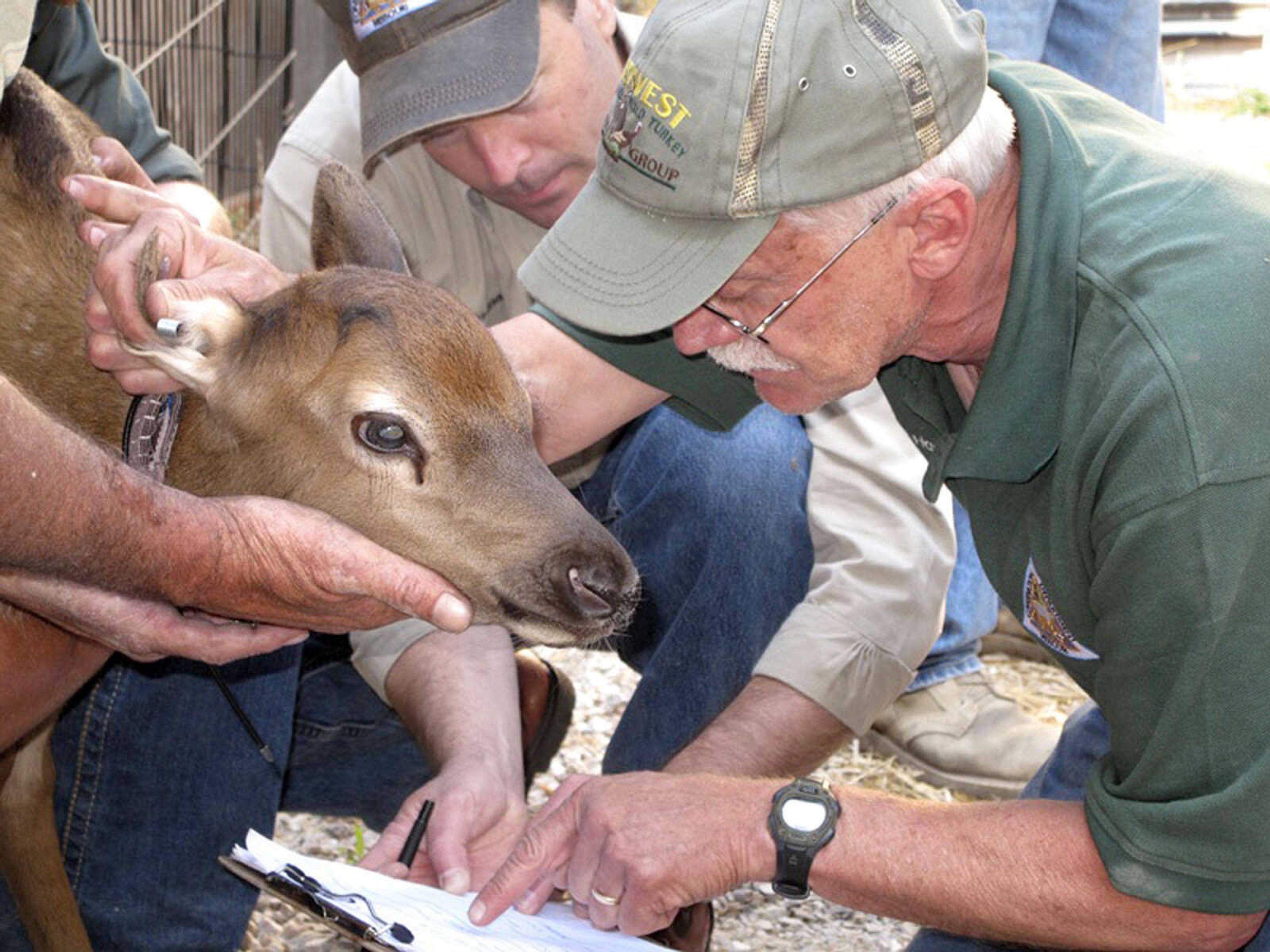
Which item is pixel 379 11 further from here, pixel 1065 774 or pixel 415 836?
pixel 1065 774

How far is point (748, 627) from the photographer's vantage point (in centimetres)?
418

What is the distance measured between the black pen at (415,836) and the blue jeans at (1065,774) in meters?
1.08

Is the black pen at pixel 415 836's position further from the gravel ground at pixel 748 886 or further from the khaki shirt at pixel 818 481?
the gravel ground at pixel 748 886

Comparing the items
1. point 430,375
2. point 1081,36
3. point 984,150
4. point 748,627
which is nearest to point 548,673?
point 748,627

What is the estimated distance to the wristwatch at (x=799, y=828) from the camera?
286 centimetres

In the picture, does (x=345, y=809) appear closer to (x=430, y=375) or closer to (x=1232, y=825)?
(x=430, y=375)

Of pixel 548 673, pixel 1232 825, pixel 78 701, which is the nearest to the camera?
pixel 1232 825

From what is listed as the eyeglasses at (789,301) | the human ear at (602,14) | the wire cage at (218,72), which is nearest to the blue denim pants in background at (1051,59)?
the human ear at (602,14)

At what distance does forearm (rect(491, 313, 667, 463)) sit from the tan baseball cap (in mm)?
580

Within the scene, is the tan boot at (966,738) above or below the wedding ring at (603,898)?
below

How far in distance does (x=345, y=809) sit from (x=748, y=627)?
1.29 meters

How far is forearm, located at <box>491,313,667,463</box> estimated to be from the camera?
148 inches

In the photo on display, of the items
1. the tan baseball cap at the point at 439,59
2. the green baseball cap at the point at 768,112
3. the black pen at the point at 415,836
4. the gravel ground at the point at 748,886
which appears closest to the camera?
the green baseball cap at the point at 768,112

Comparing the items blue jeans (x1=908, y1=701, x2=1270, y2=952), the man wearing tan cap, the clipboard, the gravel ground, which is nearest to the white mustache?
the man wearing tan cap
